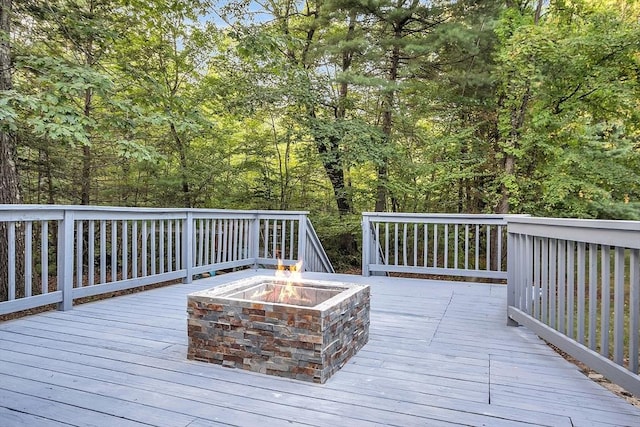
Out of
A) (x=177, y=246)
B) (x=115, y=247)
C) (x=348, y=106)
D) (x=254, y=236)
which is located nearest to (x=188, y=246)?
(x=177, y=246)

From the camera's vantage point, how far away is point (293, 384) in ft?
6.56

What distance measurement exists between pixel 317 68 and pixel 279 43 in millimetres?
3029

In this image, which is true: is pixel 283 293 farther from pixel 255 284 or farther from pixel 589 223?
pixel 589 223

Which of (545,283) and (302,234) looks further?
(302,234)

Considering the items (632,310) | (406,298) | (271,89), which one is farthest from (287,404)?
(271,89)

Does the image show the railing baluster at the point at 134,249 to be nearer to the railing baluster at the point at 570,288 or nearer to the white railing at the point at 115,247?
the white railing at the point at 115,247

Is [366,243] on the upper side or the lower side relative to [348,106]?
lower

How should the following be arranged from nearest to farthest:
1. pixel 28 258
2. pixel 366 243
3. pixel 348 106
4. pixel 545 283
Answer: pixel 545 283
pixel 28 258
pixel 366 243
pixel 348 106

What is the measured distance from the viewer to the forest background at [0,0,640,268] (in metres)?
6.38

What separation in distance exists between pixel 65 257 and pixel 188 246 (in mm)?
1500

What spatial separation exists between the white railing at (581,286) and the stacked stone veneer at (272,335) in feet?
4.09

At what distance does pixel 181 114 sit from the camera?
5.99 metres

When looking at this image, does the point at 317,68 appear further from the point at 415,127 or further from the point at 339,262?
the point at 339,262

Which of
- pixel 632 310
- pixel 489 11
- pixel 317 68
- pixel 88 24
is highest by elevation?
pixel 489 11
